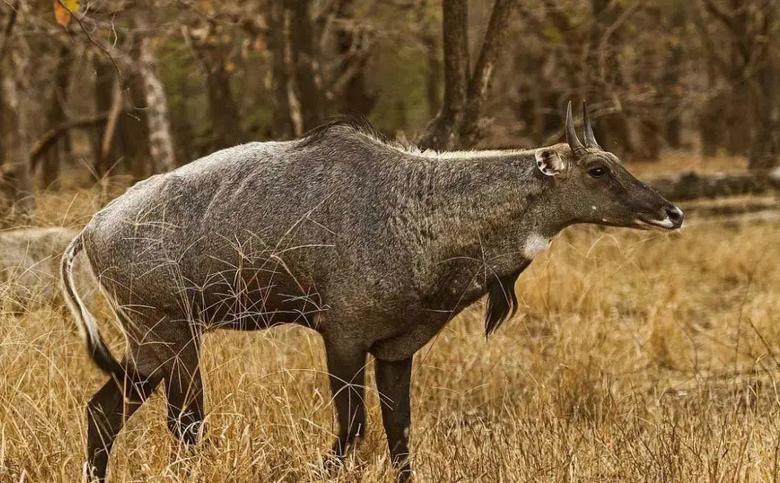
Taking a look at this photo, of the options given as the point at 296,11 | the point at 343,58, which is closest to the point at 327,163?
the point at 296,11

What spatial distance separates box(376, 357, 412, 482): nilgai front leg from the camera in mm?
5230

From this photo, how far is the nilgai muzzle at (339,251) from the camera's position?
499 centimetres

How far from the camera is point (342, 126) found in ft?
17.8

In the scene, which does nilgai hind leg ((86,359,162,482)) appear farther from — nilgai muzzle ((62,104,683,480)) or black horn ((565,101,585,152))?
black horn ((565,101,585,152))

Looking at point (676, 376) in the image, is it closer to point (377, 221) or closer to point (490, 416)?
point (490, 416)

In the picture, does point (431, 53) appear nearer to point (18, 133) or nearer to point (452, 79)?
point (18, 133)

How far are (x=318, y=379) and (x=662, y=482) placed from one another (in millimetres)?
2298

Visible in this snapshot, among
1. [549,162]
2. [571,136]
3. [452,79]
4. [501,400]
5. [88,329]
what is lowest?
[501,400]

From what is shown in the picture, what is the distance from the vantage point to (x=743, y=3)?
16047 millimetres

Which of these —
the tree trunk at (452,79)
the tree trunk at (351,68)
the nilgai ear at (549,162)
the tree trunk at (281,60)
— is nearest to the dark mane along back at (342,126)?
the nilgai ear at (549,162)

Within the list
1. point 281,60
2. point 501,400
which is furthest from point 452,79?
point 281,60

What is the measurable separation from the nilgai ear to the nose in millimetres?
528

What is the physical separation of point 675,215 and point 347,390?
5.65 feet

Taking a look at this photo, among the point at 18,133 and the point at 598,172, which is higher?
the point at 598,172
